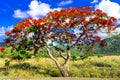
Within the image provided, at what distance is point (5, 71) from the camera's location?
23.0 m

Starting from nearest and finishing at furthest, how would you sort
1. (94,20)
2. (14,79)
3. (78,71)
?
1. (14,79)
2. (94,20)
3. (78,71)

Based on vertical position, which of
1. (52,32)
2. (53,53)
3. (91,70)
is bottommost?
(91,70)

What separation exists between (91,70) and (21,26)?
629cm

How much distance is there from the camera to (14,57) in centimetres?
2278

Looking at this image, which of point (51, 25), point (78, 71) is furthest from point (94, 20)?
point (78, 71)

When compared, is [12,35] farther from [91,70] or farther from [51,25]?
→ [91,70]

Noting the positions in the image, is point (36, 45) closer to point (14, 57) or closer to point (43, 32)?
point (43, 32)

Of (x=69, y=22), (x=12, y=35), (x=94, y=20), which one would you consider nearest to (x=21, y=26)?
(x=12, y=35)

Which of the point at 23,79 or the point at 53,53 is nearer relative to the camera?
the point at 23,79

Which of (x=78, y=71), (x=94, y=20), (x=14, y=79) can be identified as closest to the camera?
(x=14, y=79)

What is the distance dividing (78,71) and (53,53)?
256cm

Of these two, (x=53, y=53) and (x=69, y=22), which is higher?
(x=69, y=22)

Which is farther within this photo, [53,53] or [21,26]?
[53,53]

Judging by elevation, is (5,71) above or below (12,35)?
below
